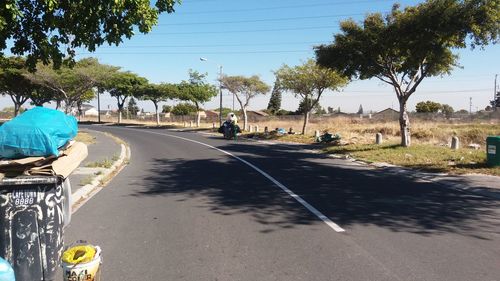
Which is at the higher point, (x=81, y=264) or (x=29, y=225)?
(x=29, y=225)

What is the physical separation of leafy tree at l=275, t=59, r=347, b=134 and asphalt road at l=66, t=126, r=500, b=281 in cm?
2119

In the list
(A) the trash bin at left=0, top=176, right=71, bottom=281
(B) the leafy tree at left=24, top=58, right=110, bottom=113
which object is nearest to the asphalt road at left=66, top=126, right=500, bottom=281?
(A) the trash bin at left=0, top=176, right=71, bottom=281

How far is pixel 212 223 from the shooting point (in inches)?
314

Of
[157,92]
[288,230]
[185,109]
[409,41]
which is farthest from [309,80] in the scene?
[185,109]

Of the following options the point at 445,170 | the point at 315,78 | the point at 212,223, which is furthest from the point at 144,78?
the point at 212,223

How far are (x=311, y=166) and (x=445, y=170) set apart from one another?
13.7ft

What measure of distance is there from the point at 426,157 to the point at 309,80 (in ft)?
54.3

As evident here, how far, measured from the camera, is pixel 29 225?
484 centimetres

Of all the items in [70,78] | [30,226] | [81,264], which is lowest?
[81,264]

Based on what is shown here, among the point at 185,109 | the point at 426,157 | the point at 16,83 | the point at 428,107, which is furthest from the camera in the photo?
the point at 185,109

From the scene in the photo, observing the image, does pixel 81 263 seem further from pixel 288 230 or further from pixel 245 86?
pixel 245 86

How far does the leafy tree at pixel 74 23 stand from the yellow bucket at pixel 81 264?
4.45 metres

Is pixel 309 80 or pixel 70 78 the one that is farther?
pixel 70 78

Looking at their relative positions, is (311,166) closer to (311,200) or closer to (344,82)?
(311,200)
